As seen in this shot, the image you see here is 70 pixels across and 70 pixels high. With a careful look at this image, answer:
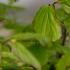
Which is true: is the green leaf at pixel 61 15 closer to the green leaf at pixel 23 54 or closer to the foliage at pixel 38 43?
the foliage at pixel 38 43

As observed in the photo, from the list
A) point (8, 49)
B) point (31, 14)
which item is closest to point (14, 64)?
point (8, 49)

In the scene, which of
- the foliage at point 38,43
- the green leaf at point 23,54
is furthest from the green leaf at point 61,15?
the green leaf at point 23,54

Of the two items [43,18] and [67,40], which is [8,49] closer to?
[43,18]

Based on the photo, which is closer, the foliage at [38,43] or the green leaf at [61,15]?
the foliage at [38,43]

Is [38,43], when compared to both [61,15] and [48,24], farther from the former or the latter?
[61,15]

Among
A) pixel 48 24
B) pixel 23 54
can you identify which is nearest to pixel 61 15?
pixel 48 24

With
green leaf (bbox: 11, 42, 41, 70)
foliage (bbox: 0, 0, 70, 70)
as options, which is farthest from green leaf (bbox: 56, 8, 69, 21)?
green leaf (bbox: 11, 42, 41, 70)

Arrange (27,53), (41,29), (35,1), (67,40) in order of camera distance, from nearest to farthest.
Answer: (27,53), (41,29), (67,40), (35,1)
